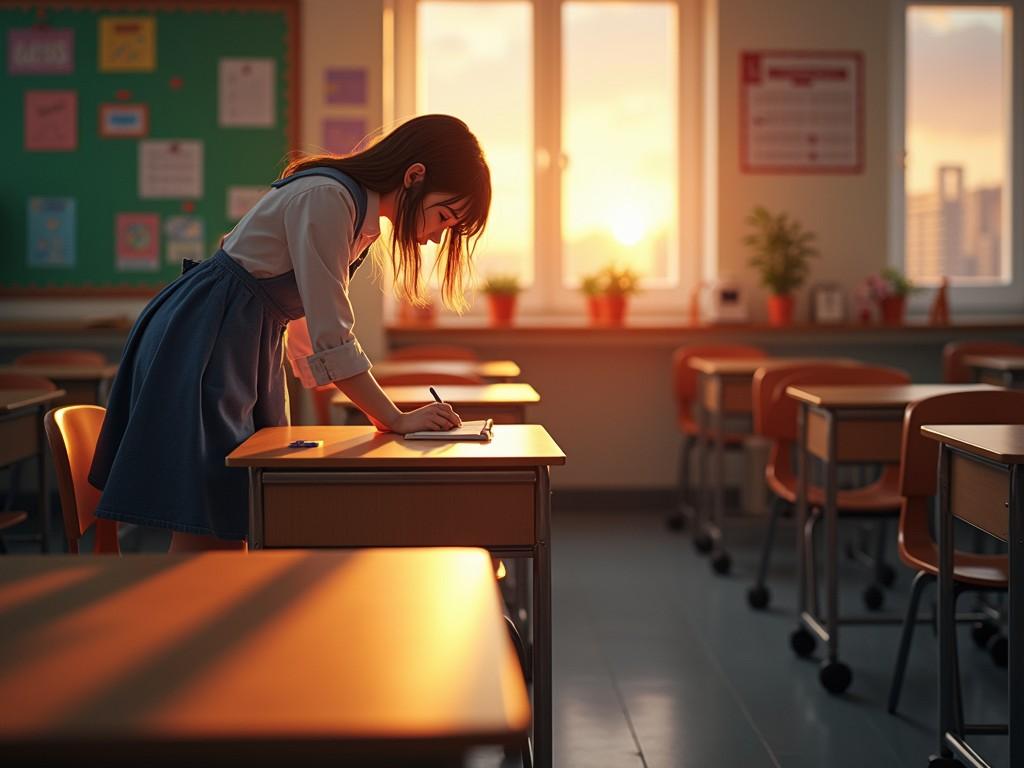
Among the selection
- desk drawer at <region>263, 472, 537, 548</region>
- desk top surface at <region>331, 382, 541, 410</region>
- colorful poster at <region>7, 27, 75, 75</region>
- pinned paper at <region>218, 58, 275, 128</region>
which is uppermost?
colorful poster at <region>7, 27, 75, 75</region>

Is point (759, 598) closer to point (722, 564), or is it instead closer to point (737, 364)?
point (722, 564)

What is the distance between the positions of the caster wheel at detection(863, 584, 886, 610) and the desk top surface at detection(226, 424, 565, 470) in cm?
209

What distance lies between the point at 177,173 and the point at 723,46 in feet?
8.63

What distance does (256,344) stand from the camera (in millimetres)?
1941

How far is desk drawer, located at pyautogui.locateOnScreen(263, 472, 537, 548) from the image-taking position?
178 centimetres

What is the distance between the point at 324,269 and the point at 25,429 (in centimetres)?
165

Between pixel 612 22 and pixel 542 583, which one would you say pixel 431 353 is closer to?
pixel 612 22

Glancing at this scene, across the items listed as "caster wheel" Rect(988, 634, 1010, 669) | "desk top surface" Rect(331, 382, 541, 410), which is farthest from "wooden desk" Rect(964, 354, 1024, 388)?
"desk top surface" Rect(331, 382, 541, 410)

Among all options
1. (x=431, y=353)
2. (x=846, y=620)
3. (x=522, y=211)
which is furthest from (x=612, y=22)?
(x=846, y=620)

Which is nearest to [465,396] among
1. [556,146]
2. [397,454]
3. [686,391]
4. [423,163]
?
[423,163]

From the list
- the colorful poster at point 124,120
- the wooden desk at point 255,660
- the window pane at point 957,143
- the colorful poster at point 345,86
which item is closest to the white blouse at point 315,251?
the wooden desk at point 255,660

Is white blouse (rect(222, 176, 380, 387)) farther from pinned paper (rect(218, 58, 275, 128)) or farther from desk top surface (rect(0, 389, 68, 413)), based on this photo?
pinned paper (rect(218, 58, 275, 128))

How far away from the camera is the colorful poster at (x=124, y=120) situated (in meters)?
5.31

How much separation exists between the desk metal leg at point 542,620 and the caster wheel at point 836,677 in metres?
1.23
